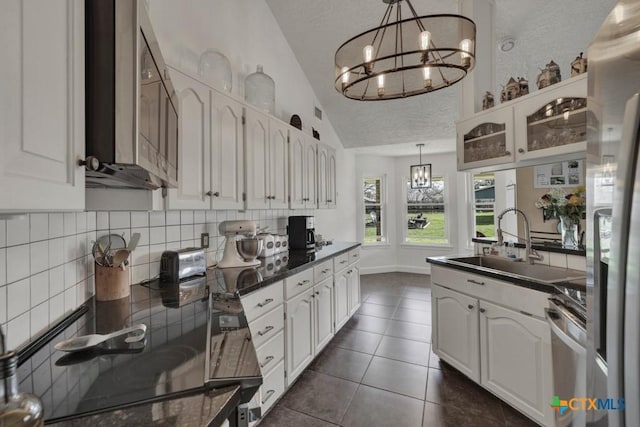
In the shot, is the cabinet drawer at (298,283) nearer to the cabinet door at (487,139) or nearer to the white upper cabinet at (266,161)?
the white upper cabinet at (266,161)

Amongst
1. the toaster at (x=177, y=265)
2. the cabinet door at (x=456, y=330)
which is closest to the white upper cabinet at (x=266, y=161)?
the toaster at (x=177, y=265)

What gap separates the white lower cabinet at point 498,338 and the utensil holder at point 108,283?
227 centimetres

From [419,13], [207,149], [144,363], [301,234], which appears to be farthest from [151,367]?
[419,13]

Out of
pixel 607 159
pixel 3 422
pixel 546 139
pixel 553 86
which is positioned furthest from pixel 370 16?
pixel 3 422

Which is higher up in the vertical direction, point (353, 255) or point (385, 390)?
point (353, 255)

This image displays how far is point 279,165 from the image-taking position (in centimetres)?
260

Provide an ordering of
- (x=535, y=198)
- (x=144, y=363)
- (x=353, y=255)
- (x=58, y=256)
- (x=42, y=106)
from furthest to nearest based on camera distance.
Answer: (x=353, y=255), (x=535, y=198), (x=58, y=256), (x=144, y=363), (x=42, y=106)

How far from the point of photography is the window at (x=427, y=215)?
578 centimetres

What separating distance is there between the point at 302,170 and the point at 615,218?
8.53ft

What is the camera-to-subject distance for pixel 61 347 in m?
0.87

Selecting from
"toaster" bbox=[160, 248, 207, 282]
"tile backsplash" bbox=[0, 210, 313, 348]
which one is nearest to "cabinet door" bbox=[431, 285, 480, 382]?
"toaster" bbox=[160, 248, 207, 282]

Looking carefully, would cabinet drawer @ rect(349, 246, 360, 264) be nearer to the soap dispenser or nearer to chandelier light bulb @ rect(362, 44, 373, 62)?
chandelier light bulb @ rect(362, 44, 373, 62)

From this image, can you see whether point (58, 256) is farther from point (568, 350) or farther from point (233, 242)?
point (568, 350)

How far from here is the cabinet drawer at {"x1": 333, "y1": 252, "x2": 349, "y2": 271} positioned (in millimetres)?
2852
